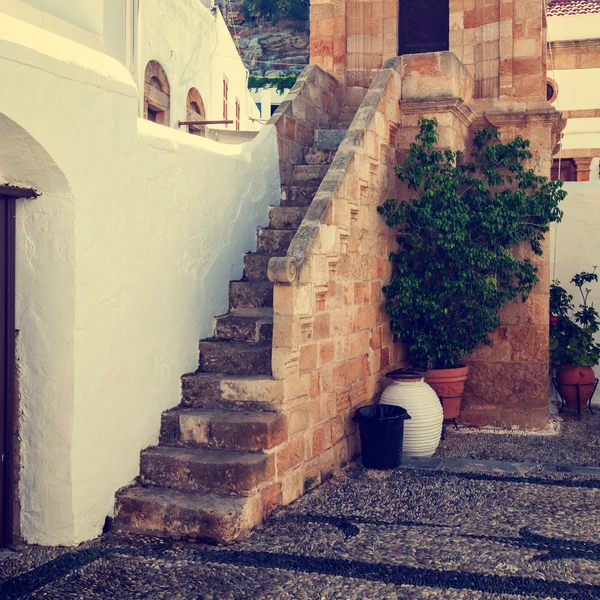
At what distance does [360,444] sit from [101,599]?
2914 millimetres

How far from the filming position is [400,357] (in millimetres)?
7250

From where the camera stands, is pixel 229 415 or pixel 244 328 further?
pixel 244 328

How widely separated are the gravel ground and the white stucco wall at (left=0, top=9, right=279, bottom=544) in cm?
283

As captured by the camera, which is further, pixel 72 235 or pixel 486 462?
pixel 486 462

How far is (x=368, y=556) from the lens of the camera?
417 centimetres

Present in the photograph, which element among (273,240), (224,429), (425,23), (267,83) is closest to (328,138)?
(273,240)

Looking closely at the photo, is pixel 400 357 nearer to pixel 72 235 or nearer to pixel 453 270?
pixel 453 270

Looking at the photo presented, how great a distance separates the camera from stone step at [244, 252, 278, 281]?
6.24 m

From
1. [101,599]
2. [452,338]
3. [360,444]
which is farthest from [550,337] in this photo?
[101,599]

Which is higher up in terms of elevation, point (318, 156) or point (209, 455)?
point (318, 156)

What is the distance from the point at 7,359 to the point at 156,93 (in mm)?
9879

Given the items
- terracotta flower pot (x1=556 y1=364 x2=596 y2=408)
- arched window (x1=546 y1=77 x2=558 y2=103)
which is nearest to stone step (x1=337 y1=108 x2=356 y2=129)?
terracotta flower pot (x1=556 y1=364 x2=596 y2=408)

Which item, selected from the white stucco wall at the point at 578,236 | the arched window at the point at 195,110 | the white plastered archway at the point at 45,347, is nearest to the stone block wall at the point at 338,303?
the white plastered archway at the point at 45,347

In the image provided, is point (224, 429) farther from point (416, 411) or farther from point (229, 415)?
point (416, 411)
